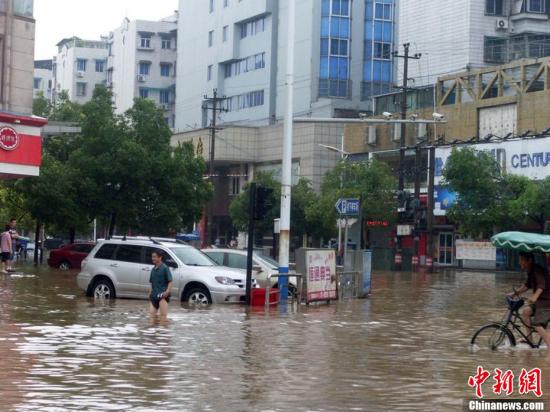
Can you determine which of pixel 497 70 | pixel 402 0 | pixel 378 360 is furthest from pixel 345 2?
pixel 378 360

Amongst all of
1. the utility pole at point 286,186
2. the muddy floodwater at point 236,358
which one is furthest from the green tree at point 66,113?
the muddy floodwater at point 236,358

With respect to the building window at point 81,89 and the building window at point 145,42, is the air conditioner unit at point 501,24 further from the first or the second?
the building window at point 81,89

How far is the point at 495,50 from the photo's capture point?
77.8 m

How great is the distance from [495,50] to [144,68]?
53.2 meters

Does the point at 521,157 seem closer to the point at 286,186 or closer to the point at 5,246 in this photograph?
the point at 5,246

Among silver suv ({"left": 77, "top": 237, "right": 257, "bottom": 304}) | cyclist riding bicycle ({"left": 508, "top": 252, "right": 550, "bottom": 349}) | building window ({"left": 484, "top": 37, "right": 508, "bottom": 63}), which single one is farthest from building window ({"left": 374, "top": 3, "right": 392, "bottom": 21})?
cyclist riding bicycle ({"left": 508, "top": 252, "right": 550, "bottom": 349})

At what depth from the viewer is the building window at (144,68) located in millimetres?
121500

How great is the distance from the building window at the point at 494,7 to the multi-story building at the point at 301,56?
555 inches

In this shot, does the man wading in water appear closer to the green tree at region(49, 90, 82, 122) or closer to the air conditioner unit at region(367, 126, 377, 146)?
the green tree at region(49, 90, 82, 122)

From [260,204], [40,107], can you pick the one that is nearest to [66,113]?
[40,107]

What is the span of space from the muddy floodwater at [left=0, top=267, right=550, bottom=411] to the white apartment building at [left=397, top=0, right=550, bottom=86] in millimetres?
53008

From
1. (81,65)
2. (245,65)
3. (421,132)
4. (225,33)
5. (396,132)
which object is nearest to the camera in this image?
(421,132)

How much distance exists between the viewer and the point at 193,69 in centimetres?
10519

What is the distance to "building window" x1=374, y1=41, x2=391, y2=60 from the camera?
299 feet
